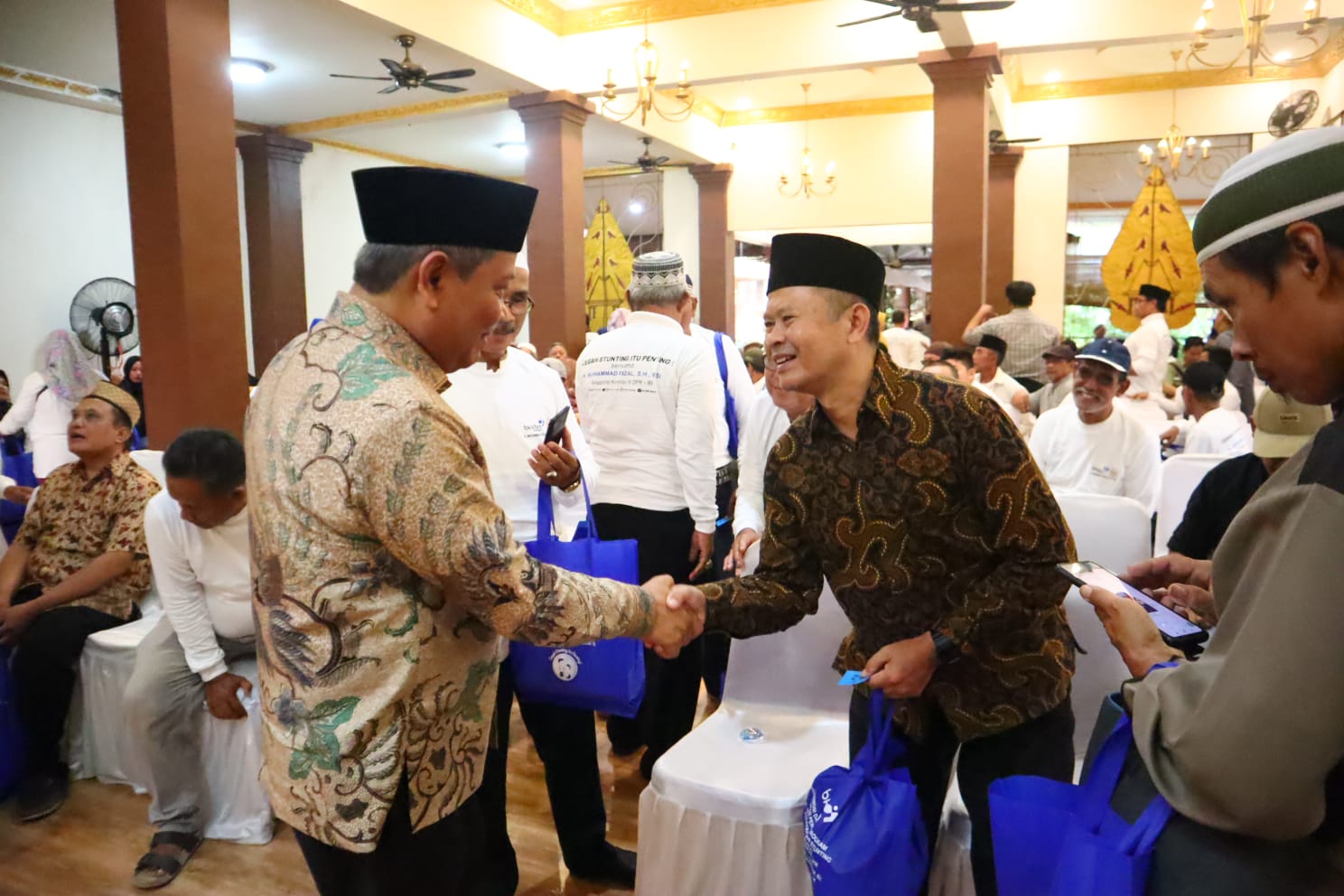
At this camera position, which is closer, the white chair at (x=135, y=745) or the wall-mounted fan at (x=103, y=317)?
the white chair at (x=135, y=745)

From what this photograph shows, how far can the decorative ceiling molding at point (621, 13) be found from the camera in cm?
779

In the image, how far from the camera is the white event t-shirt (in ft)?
11.9

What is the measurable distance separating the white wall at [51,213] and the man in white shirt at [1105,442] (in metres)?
8.30

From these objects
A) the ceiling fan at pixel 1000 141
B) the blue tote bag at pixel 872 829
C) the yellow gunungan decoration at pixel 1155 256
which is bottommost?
the blue tote bag at pixel 872 829

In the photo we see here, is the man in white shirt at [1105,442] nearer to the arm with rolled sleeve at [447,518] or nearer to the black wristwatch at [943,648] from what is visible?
the black wristwatch at [943,648]

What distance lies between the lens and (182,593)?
8.80 ft

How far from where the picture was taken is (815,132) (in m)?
11.4

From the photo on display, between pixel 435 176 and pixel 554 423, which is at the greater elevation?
pixel 435 176

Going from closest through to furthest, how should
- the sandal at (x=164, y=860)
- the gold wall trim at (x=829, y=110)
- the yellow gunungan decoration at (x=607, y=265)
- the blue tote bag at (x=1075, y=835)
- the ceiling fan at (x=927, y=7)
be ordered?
1. the blue tote bag at (x=1075, y=835)
2. the sandal at (x=164, y=860)
3. the ceiling fan at (x=927, y=7)
4. the gold wall trim at (x=829, y=110)
5. the yellow gunungan decoration at (x=607, y=265)

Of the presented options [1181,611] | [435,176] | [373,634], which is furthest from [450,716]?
[1181,611]

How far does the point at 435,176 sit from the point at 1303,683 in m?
1.09

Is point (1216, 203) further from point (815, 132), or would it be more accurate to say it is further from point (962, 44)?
point (815, 132)

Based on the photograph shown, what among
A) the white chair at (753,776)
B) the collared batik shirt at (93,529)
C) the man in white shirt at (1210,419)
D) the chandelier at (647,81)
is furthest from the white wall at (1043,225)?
the collared batik shirt at (93,529)

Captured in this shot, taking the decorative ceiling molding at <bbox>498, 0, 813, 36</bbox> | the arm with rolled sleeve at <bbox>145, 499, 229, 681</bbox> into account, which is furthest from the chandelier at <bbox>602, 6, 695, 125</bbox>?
the arm with rolled sleeve at <bbox>145, 499, 229, 681</bbox>
